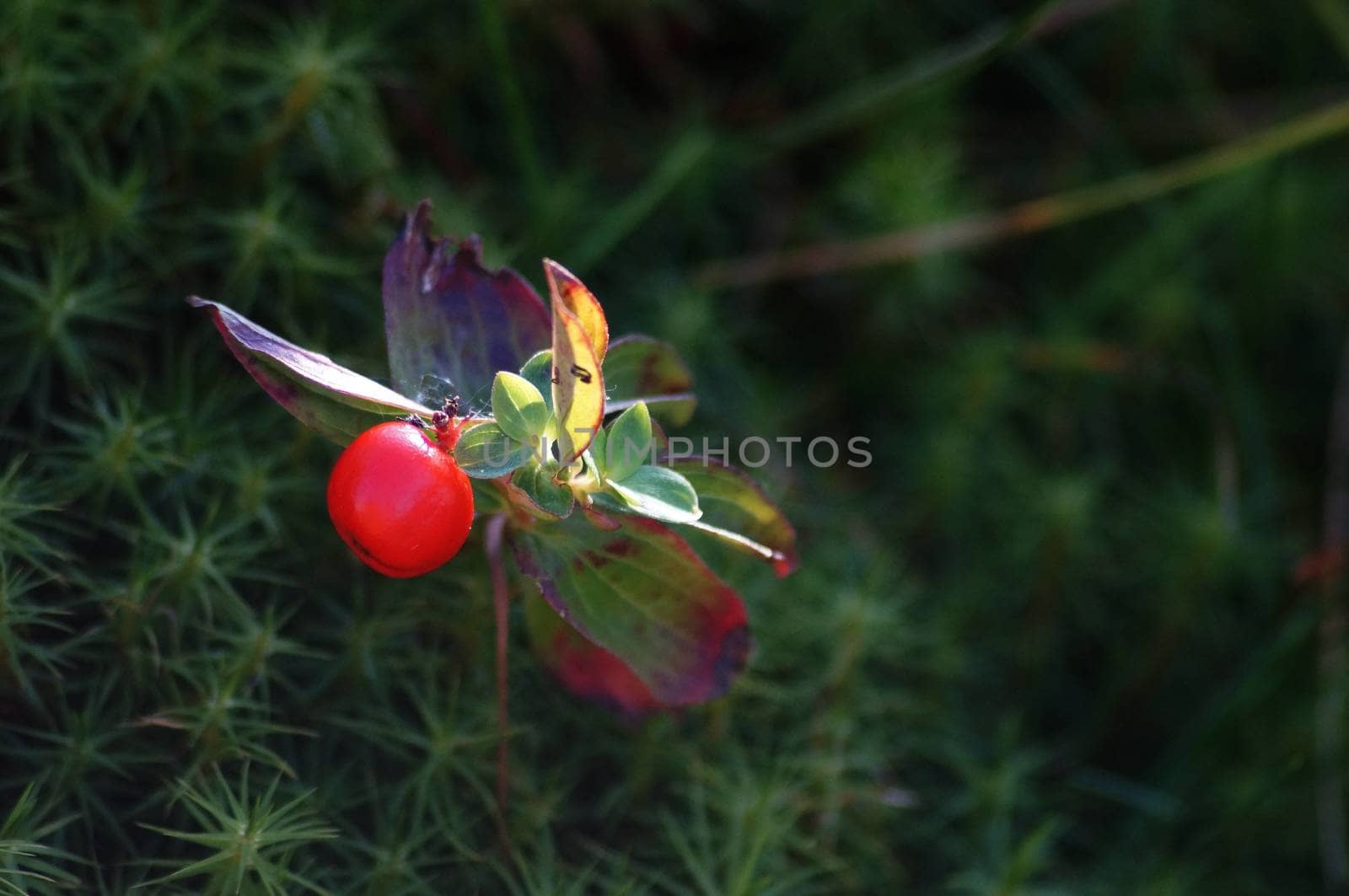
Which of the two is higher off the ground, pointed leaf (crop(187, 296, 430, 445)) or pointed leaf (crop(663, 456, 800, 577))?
pointed leaf (crop(663, 456, 800, 577))

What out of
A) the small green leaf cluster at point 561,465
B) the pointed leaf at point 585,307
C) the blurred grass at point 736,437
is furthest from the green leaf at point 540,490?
the blurred grass at point 736,437

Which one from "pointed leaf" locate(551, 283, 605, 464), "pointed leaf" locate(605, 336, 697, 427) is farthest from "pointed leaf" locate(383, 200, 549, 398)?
"pointed leaf" locate(551, 283, 605, 464)

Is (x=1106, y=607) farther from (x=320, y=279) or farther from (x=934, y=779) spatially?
(x=320, y=279)

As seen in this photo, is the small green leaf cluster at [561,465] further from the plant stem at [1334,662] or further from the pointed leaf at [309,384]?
the plant stem at [1334,662]

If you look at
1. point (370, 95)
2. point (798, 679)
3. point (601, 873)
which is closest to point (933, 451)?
point (798, 679)

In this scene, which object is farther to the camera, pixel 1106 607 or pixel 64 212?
pixel 1106 607

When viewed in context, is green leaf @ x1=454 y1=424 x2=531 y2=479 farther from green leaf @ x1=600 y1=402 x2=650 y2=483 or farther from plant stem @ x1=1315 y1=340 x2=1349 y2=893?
plant stem @ x1=1315 y1=340 x2=1349 y2=893
